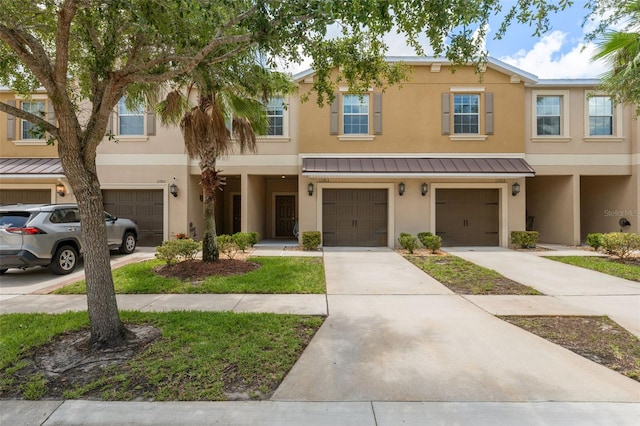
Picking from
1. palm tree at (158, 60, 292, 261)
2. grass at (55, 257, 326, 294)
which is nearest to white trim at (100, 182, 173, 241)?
grass at (55, 257, 326, 294)

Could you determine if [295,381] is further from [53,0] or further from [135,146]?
[135,146]

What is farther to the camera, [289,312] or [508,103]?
[508,103]

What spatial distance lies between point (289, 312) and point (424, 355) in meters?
2.23

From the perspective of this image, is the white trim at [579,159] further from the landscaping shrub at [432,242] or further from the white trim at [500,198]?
the landscaping shrub at [432,242]

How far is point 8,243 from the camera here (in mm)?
7258

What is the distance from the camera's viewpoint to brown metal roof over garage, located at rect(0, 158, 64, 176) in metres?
11.3

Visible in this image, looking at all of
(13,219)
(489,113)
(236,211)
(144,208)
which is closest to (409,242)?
(489,113)

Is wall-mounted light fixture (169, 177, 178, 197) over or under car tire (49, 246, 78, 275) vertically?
over

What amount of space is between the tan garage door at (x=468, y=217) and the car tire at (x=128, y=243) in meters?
11.4

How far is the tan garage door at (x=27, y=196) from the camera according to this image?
12641 millimetres

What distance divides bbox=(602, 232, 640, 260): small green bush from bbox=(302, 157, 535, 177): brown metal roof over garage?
3.11 meters

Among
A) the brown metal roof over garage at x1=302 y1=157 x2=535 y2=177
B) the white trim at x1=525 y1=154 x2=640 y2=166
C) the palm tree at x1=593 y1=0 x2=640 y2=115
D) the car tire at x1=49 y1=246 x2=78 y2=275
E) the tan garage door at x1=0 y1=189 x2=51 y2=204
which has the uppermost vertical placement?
the palm tree at x1=593 y1=0 x2=640 y2=115

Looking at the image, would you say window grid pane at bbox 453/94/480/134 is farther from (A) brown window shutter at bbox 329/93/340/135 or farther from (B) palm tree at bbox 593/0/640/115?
(B) palm tree at bbox 593/0/640/115

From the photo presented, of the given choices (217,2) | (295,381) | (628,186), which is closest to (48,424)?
(295,381)
